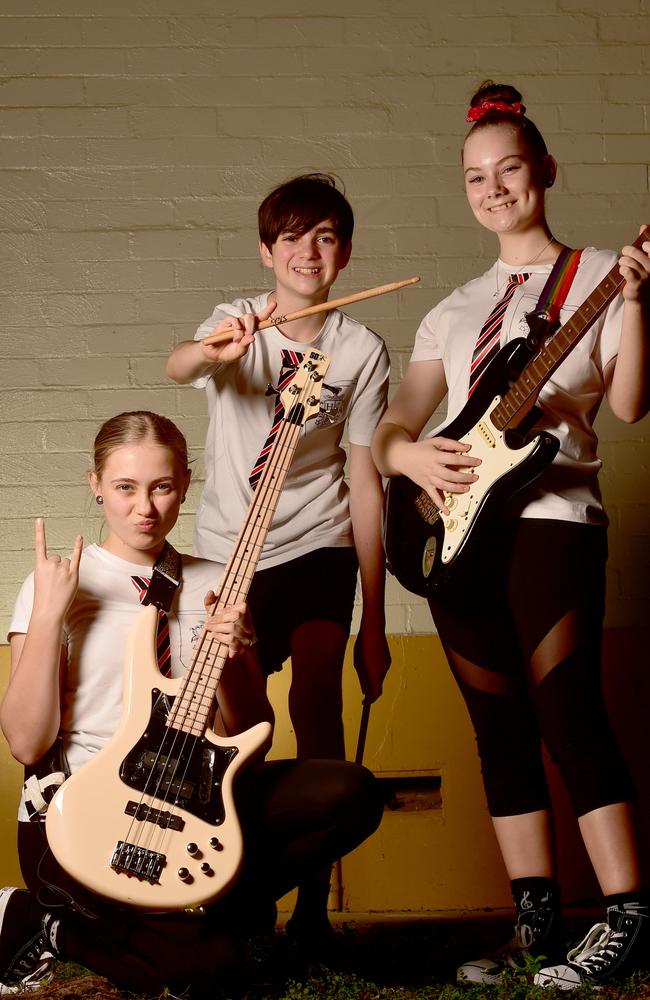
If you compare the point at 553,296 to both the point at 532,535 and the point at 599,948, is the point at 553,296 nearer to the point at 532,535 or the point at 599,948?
the point at 532,535

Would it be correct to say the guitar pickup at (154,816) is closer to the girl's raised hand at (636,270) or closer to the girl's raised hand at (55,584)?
the girl's raised hand at (55,584)

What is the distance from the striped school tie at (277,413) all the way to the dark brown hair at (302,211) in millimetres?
252

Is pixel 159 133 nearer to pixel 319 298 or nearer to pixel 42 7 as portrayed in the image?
pixel 42 7

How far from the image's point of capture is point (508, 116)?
6.61ft

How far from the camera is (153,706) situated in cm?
180

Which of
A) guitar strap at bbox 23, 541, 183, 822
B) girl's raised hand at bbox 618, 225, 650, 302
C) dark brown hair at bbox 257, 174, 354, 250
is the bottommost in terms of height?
guitar strap at bbox 23, 541, 183, 822

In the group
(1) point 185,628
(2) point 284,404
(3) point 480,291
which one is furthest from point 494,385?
(1) point 185,628

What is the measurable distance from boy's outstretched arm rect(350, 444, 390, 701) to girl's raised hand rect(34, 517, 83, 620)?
64 cm

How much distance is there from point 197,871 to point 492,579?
71cm

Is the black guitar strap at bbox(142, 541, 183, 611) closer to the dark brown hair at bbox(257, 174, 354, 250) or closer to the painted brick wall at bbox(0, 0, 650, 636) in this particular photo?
the dark brown hair at bbox(257, 174, 354, 250)

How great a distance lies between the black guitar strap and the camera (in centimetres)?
199

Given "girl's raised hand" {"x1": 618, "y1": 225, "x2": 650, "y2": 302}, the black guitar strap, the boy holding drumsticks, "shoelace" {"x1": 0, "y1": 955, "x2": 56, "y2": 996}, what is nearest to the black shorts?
the boy holding drumsticks

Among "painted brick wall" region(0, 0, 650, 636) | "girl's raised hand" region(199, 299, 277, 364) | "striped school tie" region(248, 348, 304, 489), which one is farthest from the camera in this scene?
"painted brick wall" region(0, 0, 650, 636)

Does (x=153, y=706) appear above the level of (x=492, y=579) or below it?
below
